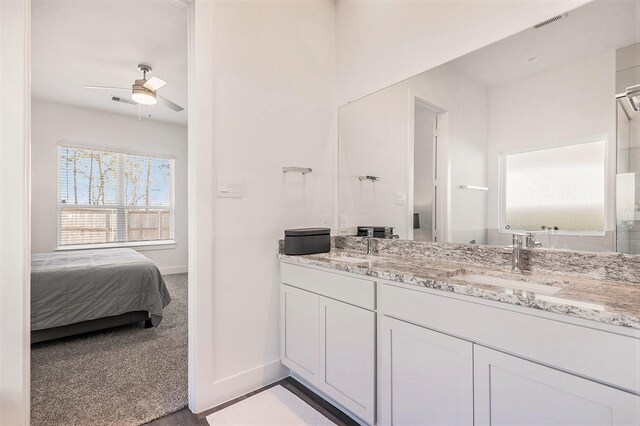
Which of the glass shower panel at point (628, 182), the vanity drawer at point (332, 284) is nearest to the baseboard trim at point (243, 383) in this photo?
the vanity drawer at point (332, 284)

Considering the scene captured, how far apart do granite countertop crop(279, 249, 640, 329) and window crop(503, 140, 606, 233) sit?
272mm

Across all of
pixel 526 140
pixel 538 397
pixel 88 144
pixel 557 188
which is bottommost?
pixel 538 397

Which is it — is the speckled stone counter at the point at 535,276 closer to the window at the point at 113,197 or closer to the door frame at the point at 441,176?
the door frame at the point at 441,176

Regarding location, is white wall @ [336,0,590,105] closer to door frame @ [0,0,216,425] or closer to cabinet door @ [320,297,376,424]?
door frame @ [0,0,216,425]

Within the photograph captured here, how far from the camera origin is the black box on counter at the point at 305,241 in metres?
2.05

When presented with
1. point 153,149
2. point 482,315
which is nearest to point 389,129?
point 482,315

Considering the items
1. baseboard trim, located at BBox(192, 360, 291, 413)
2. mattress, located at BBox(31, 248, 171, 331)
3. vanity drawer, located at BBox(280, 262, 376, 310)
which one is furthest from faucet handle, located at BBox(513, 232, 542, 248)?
mattress, located at BBox(31, 248, 171, 331)

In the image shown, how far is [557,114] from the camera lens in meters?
1.47

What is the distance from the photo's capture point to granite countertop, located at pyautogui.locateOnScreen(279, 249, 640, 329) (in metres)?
0.91

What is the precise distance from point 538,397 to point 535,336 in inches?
7.9

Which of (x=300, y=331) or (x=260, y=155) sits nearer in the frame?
(x=300, y=331)

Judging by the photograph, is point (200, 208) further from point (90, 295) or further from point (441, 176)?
point (90, 295)

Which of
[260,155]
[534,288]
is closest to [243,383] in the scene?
[260,155]

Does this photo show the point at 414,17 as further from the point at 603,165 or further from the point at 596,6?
the point at 603,165
